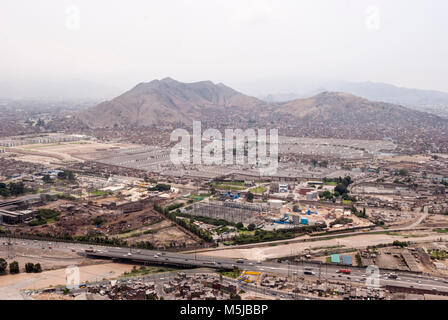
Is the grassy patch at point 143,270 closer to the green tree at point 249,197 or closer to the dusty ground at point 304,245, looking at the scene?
the dusty ground at point 304,245

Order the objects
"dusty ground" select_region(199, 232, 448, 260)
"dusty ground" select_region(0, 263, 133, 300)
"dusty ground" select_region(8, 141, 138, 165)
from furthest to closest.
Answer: "dusty ground" select_region(8, 141, 138, 165) < "dusty ground" select_region(199, 232, 448, 260) < "dusty ground" select_region(0, 263, 133, 300)

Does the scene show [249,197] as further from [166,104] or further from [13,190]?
[166,104]

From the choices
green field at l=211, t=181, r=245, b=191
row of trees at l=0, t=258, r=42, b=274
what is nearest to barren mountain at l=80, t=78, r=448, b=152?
green field at l=211, t=181, r=245, b=191

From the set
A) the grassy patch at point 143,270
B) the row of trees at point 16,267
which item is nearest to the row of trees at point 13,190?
the row of trees at point 16,267

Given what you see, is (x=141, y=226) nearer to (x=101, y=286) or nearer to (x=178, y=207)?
(x=178, y=207)

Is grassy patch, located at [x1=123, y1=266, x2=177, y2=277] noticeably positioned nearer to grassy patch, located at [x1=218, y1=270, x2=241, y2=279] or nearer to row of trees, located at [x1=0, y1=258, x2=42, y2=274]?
grassy patch, located at [x1=218, y1=270, x2=241, y2=279]

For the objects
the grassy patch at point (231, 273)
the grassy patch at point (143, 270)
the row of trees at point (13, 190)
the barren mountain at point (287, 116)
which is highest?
the barren mountain at point (287, 116)

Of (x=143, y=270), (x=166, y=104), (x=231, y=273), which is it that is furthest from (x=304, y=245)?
(x=166, y=104)

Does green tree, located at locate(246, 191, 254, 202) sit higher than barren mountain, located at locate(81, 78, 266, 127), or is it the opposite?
barren mountain, located at locate(81, 78, 266, 127)

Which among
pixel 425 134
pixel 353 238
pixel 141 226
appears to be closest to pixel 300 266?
pixel 353 238
